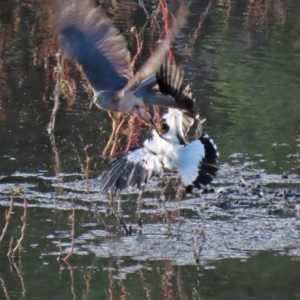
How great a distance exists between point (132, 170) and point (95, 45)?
3.35ft

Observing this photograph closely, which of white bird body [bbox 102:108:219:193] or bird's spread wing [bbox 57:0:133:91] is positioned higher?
bird's spread wing [bbox 57:0:133:91]

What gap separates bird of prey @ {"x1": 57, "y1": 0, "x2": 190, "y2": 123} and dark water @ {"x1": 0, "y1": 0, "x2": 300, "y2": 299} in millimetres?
602

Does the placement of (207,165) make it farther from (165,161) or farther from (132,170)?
(132,170)

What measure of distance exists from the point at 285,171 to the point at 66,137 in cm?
192

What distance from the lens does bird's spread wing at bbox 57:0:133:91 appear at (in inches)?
253

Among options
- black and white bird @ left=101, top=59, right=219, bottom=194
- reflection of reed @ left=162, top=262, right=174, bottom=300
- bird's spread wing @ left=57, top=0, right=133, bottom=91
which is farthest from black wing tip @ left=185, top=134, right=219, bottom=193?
bird's spread wing @ left=57, top=0, right=133, bottom=91

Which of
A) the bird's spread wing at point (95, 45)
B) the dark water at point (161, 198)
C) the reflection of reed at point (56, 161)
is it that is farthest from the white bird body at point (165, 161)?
the reflection of reed at point (56, 161)

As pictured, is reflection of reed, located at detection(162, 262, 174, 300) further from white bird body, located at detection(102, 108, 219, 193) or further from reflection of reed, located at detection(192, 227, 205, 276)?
white bird body, located at detection(102, 108, 219, 193)

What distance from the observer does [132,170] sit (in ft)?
19.4

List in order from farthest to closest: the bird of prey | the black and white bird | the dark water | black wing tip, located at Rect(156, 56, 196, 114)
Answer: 1. the bird of prey
2. the black and white bird
3. the dark water
4. black wing tip, located at Rect(156, 56, 196, 114)

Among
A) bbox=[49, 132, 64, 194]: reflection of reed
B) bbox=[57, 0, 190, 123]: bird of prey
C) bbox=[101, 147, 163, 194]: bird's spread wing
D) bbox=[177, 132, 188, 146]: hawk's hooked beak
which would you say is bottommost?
bbox=[49, 132, 64, 194]: reflection of reed

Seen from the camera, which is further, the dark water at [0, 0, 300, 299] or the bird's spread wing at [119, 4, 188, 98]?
the dark water at [0, 0, 300, 299]

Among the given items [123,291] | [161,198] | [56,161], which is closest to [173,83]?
[123,291]

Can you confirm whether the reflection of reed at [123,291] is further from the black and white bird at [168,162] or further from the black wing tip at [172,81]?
the black wing tip at [172,81]
